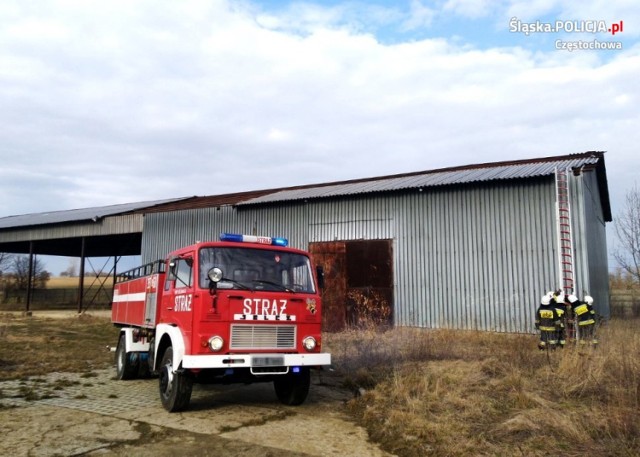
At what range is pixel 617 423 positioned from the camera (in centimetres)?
511

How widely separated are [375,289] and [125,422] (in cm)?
1117

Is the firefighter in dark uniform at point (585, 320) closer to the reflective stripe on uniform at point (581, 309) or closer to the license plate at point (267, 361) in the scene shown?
the reflective stripe on uniform at point (581, 309)

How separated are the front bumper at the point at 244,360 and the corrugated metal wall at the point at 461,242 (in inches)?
358

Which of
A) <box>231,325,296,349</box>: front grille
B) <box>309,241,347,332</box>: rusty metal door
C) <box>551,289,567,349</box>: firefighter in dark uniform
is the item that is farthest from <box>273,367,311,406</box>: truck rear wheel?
<box>309,241,347,332</box>: rusty metal door

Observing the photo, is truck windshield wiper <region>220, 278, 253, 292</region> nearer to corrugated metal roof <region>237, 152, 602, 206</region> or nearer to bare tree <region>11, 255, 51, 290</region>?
corrugated metal roof <region>237, 152, 602, 206</region>

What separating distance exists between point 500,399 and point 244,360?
3524 millimetres

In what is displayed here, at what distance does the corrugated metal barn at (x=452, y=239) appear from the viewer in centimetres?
1370

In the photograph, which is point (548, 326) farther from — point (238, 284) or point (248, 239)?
point (238, 284)

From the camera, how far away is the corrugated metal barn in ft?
45.0

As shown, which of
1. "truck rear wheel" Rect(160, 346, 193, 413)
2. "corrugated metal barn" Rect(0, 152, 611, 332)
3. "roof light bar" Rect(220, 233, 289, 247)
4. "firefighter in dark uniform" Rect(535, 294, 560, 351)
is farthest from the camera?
"corrugated metal barn" Rect(0, 152, 611, 332)

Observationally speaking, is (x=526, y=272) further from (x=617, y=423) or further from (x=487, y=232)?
(x=617, y=423)

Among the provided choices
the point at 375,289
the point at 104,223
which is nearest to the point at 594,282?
the point at 375,289

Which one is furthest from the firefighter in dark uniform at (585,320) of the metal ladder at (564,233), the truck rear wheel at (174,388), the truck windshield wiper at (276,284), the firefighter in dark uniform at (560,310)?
the truck rear wheel at (174,388)

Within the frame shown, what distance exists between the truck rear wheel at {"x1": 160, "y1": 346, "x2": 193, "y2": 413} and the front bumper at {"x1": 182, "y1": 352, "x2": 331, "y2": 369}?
43 centimetres
